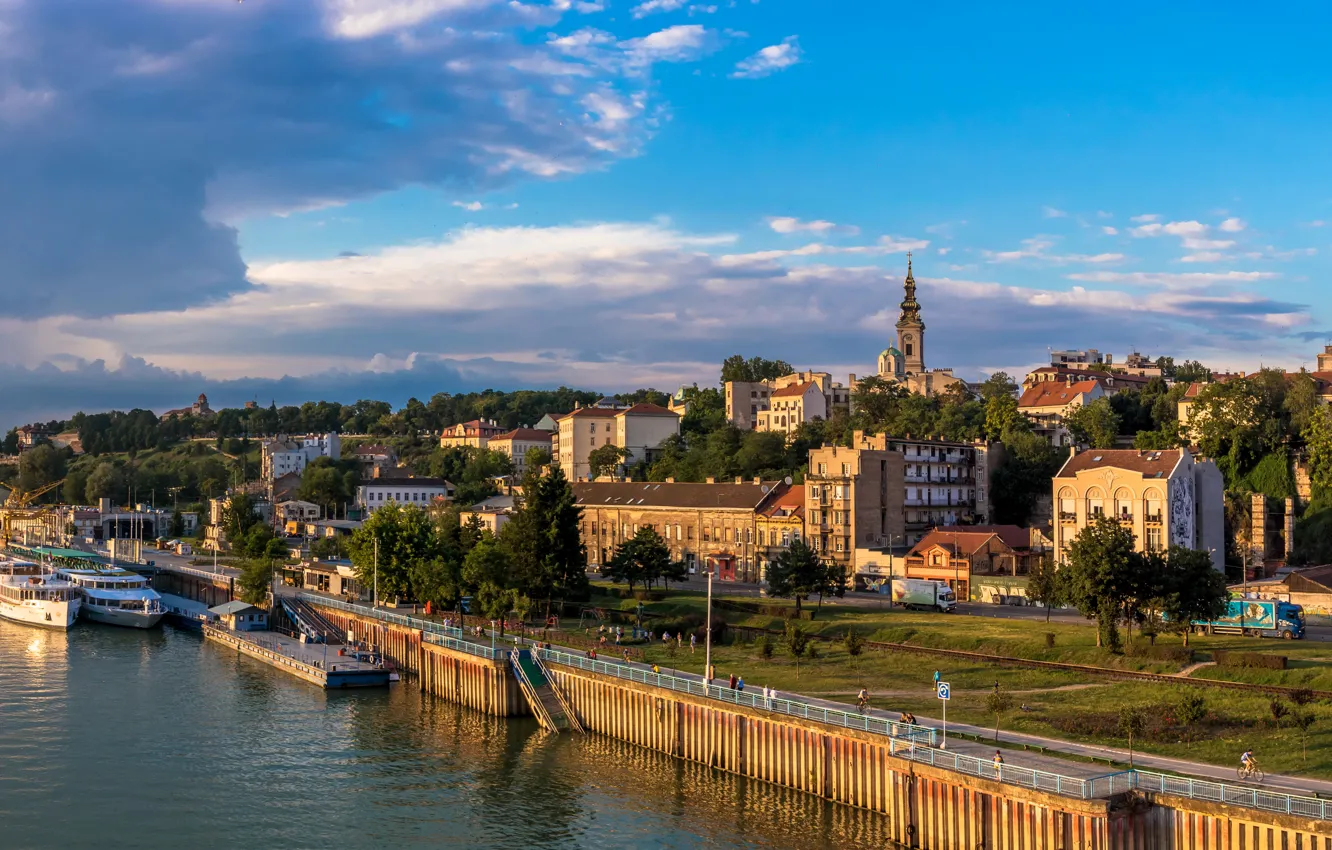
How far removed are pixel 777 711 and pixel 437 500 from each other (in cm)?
12920

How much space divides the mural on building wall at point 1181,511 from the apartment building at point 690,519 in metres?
35.9

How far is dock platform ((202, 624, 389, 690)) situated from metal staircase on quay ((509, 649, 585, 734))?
1394 cm

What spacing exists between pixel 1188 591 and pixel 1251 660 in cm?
589

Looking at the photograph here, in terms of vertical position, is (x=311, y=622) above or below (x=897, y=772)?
below

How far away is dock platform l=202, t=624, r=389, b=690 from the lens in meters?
77.4

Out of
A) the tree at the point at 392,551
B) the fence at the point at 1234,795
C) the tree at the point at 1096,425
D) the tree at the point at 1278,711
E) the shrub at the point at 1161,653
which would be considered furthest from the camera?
the tree at the point at 1096,425

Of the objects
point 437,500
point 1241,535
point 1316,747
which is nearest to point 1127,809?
point 1316,747

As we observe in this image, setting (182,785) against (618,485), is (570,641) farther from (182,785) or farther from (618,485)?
(618,485)

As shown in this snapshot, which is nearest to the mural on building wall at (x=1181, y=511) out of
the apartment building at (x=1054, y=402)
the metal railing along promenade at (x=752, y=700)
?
the apartment building at (x=1054, y=402)

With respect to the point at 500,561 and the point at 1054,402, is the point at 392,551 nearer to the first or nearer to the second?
the point at 500,561

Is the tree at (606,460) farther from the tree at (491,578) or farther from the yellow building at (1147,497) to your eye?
the yellow building at (1147,497)

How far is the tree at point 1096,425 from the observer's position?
128 meters

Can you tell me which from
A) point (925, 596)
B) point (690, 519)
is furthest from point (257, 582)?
point (925, 596)

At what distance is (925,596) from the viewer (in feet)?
285
